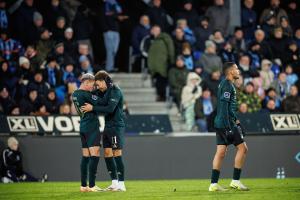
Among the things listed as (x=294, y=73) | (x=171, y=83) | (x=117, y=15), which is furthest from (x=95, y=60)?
(x=294, y=73)

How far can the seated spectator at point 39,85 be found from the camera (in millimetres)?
22453

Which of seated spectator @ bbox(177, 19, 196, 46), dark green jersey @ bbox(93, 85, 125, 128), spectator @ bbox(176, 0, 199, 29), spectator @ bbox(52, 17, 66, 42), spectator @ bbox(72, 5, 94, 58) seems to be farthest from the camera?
spectator @ bbox(176, 0, 199, 29)

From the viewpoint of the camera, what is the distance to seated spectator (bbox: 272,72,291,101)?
2525 cm

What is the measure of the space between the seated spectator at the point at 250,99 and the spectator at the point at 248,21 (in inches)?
151

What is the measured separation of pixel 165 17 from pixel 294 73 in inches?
161

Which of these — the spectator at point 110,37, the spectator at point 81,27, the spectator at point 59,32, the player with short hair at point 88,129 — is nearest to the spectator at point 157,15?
the spectator at point 110,37

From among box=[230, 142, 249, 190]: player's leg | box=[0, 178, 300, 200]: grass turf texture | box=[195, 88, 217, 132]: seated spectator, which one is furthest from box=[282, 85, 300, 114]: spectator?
box=[230, 142, 249, 190]: player's leg

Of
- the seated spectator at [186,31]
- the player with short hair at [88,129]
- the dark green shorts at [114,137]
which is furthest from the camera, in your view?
the seated spectator at [186,31]

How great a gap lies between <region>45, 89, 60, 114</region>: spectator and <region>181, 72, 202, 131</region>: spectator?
3.37m

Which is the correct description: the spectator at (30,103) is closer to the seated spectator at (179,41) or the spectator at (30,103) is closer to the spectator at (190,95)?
the spectator at (190,95)

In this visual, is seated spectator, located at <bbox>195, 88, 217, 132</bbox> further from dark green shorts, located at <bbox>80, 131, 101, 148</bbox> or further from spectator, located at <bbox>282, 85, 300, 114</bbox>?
dark green shorts, located at <bbox>80, 131, 101, 148</bbox>

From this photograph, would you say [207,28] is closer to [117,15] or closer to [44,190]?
[117,15]

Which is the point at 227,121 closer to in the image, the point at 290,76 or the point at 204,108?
the point at 204,108

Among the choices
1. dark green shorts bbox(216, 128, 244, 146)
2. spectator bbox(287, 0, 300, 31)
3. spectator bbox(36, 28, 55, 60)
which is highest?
spectator bbox(287, 0, 300, 31)
